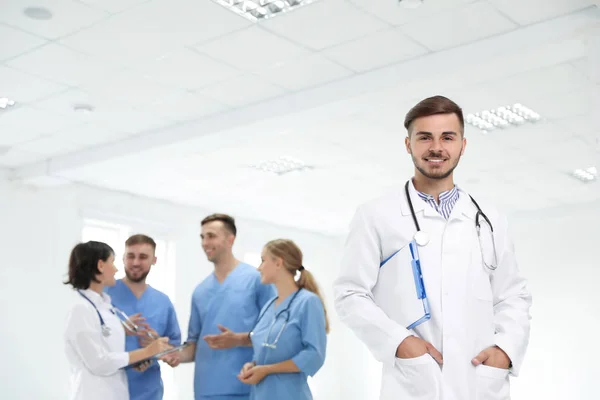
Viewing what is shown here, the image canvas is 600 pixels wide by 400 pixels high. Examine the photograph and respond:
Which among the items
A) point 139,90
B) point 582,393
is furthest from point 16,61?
point 582,393

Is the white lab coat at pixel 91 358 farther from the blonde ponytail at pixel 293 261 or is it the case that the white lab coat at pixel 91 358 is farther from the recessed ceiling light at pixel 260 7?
the recessed ceiling light at pixel 260 7

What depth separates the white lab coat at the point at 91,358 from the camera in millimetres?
3188

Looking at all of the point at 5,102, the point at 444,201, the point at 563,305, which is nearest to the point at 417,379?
the point at 444,201

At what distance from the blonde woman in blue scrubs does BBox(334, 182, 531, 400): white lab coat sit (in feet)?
5.12

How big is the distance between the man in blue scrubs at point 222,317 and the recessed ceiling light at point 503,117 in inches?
141

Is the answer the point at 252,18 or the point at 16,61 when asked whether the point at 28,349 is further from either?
the point at 252,18

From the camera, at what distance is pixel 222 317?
3459 mm

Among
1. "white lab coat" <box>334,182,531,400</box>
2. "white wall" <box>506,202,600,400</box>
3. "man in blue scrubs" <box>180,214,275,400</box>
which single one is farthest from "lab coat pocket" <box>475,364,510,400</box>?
"white wall" <box>506,202,600,400</box>

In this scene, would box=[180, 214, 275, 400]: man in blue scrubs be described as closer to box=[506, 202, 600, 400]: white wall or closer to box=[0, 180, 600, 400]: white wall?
box=[0, 180, 600, 400]: white wall

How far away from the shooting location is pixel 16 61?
5086 mm

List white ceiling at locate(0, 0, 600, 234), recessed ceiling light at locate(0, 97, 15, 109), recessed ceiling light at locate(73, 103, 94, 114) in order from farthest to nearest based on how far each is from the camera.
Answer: recessed ceiling light at locate(73, 103, 94, 114), recessed ceiling light at locate(0, 97, 15, 109), white ceiling at locate(0, 0, 600, 234)

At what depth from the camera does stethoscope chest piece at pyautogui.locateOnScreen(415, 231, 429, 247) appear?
1.53m

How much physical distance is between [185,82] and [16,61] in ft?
3.83

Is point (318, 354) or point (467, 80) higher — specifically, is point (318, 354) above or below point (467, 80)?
below
